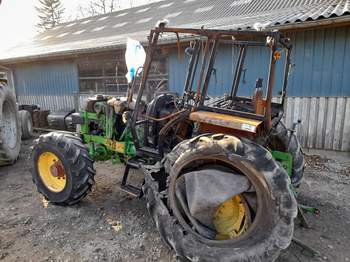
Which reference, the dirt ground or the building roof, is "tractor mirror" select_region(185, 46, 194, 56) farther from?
the building roof

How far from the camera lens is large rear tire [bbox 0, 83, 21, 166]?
14.7 feet

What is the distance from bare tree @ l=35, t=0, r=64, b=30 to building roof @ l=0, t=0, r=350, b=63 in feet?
57.9

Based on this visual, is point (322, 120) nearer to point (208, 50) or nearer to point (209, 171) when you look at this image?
point (208, 50)

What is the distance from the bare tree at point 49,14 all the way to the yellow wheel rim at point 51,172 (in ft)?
106

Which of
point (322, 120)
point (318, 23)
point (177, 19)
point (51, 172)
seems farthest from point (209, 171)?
point (177, 19)

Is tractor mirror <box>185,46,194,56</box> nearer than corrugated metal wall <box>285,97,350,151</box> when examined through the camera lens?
Yes

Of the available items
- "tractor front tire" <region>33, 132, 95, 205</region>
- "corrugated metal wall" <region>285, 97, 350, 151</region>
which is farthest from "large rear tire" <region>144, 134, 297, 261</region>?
"corrugated metal wall" <region>285, 97, 350, 151</region>

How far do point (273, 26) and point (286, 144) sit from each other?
3.01 meters

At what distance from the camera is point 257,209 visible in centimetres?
200

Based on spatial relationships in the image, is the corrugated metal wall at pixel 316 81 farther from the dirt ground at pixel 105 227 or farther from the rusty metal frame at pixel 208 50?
the rusty metal frame at pixel 208 50

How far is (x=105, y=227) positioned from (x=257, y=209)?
5.57 feet

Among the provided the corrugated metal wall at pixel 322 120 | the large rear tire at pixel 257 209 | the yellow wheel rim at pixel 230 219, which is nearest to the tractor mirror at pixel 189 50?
the large rear tire at pixel 257 209

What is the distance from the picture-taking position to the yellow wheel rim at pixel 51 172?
10.5 ft

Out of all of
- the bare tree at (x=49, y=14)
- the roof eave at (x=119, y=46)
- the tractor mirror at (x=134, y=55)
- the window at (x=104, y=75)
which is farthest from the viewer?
the bare tree at (x=49, y=14)
